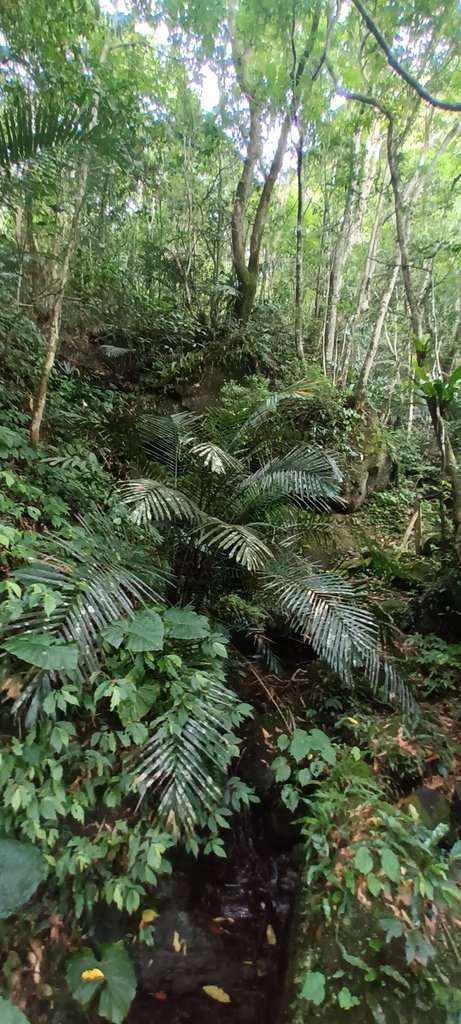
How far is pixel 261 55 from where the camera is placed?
21.9 ft

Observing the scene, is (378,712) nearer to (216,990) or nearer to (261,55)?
(216,990)

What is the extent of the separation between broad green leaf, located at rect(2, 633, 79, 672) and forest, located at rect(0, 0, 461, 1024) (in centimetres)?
1

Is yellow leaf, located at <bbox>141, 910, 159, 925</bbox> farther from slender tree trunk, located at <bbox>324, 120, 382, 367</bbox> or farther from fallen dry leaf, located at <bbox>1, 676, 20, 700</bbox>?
slender tree trunk, located at <bbox>324, 120, 382, 367</bbox>

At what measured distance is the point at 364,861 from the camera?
192cm

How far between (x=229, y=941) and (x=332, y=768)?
0.92 metres

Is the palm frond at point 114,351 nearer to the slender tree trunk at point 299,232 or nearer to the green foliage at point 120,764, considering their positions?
the slender tree trunk at point 299,232

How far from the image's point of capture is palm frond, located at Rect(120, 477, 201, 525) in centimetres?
246

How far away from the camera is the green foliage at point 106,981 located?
185 centimetres

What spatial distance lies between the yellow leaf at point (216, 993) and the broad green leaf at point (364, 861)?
874mm

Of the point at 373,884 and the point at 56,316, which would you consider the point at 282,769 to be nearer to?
the point at 373,884

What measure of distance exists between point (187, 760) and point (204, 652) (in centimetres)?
60

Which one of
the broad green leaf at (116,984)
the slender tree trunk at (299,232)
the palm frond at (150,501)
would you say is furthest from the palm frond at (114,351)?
the broad green leaf at (116,984)

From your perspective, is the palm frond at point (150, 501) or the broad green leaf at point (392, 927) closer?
the broad green leaf at point (392, 927)

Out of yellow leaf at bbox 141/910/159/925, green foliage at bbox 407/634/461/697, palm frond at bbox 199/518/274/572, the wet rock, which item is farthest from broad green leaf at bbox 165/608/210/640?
green foliage at bbox 407/634/461/697
